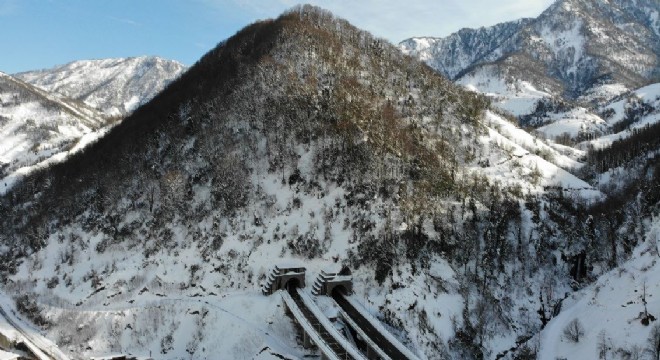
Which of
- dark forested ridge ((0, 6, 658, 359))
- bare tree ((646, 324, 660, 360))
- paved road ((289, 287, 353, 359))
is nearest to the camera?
bare tree ((646, 324, 660, 360))

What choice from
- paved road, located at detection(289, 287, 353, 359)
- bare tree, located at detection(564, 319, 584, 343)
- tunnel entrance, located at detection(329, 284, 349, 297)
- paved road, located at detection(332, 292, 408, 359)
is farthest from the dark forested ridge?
paved road, located at detection(289, 287, 353, 359)

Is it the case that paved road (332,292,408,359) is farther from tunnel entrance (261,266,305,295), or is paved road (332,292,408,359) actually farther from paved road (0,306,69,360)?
paved road (0,306,69,360)

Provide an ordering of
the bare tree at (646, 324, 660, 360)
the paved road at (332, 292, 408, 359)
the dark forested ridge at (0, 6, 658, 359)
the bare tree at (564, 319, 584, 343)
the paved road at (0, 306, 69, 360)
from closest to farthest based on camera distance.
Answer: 1. the bare tree at (646, 324, 660, 360)
2. the bare tree at (564, 319, 584, 343)
3. the paved road at (332, 292, 408, 359)
4. the paved road at (0, 306, 69, 360)
5. the dark forested ridge at (0, 6, 658, 359)

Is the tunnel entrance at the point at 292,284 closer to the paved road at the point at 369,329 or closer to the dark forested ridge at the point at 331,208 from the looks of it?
the dark forested ridge at the point at 331,208

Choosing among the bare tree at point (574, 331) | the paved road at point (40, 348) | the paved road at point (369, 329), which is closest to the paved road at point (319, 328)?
the paved road at point (369, 329)

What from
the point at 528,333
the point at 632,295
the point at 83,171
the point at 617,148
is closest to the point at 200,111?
the point at 83,171

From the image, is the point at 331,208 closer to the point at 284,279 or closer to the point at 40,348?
the point at 284,279

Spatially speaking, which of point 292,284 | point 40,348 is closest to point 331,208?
point 292,284
